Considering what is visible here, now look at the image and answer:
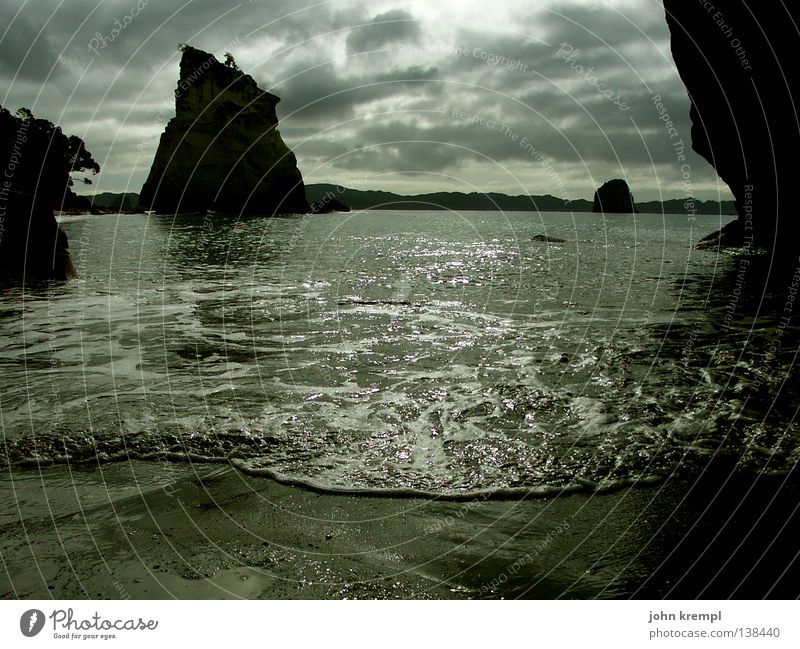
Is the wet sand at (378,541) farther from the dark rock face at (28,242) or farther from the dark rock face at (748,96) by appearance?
the dark rock face at (748,96)

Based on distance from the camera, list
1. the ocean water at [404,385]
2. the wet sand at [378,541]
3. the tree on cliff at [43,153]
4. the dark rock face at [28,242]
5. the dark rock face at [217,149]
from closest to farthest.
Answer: the wet sand at [378,541] < the ocean water at [404,385] < the dark rock face at [28,242] < the tree on cliff at [43,153] < the dark rock face at [217,149]

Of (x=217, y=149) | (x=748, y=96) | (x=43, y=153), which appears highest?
(x=217, y=149)

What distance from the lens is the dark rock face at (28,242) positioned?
17.3m

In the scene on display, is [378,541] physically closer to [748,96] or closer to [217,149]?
[748,96]

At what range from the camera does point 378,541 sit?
4.17m

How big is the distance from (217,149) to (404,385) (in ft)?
432

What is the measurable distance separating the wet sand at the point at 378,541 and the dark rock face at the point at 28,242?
51.2 ft

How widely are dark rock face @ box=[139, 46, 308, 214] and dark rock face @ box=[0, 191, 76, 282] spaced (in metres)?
104

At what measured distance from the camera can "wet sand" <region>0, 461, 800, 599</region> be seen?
368 centimetres

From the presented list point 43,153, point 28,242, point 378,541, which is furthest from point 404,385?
point 43,153

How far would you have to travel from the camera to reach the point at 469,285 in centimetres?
1978

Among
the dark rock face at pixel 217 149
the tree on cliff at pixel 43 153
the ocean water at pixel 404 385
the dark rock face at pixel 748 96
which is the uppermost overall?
the dark rock face at pixel 217 149

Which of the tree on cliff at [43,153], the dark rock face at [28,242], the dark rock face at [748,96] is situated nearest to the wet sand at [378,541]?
the dark rock face at [28,242]
